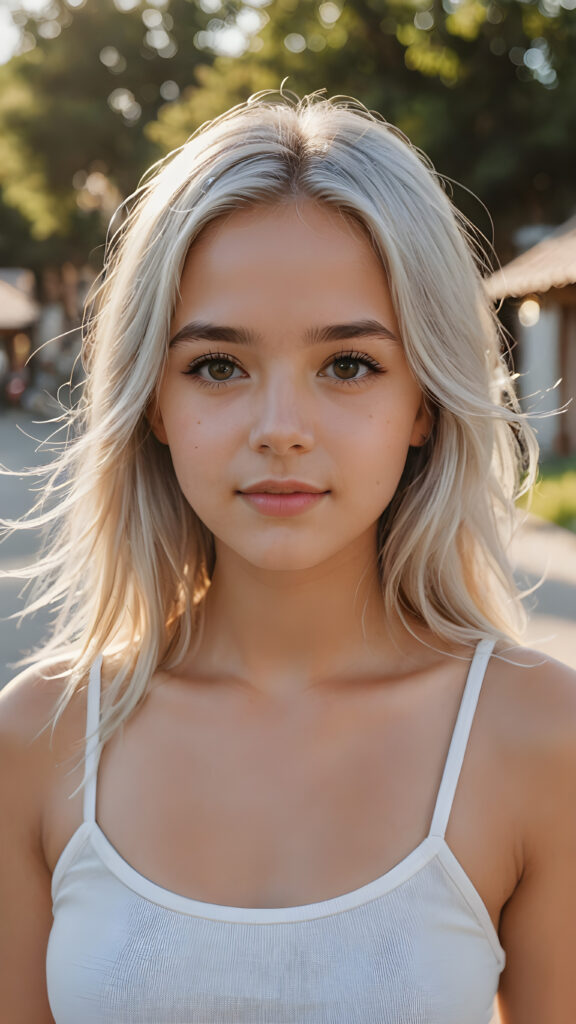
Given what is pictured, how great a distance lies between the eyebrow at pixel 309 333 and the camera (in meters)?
1.64

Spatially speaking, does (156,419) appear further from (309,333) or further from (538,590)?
(538,590)

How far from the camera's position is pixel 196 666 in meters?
2.00

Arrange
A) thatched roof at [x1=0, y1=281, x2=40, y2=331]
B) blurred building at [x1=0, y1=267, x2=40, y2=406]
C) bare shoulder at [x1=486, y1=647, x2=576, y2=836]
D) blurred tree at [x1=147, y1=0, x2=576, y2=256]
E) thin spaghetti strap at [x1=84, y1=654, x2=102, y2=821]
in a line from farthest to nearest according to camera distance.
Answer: thatched roof at [x1=0, y1=281, x2=40, y2=331] → blurred building at [x1=0, y1=267, x2=40, y2=406] → blurred tree at [x1=147, y1=0, x2=576, y2=256] → thin spaghetti strap at [x1=84, y1=654, x2=102, y2=821] → bare shoulder at [x1=486, y1=647, x2=576, y2=836]

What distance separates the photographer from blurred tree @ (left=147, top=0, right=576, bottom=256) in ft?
69.2

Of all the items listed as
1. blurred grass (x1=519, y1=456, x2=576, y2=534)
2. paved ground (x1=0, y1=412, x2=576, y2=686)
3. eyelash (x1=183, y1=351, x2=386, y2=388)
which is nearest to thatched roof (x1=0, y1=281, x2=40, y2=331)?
paved ground (x1=0, y1=412, x2=576, y2=686)

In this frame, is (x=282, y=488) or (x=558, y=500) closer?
(x=282, y=488)

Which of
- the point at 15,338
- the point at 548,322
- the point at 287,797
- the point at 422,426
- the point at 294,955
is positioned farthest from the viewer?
the point at 15,338

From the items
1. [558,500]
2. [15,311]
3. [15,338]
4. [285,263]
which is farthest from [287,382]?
[15,338]

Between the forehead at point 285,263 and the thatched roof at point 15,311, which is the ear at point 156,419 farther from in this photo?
the thatched roof at point 15,311

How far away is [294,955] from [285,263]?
98 centimetres

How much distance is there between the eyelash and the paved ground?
2.53m

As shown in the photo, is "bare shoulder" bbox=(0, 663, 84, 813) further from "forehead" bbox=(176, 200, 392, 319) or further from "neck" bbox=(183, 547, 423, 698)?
"forehead" bbox=(176, 200, 392, 319)

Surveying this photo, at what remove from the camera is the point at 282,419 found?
1.61 metres

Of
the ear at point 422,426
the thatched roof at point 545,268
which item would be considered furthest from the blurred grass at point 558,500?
the ear at point 422,426
